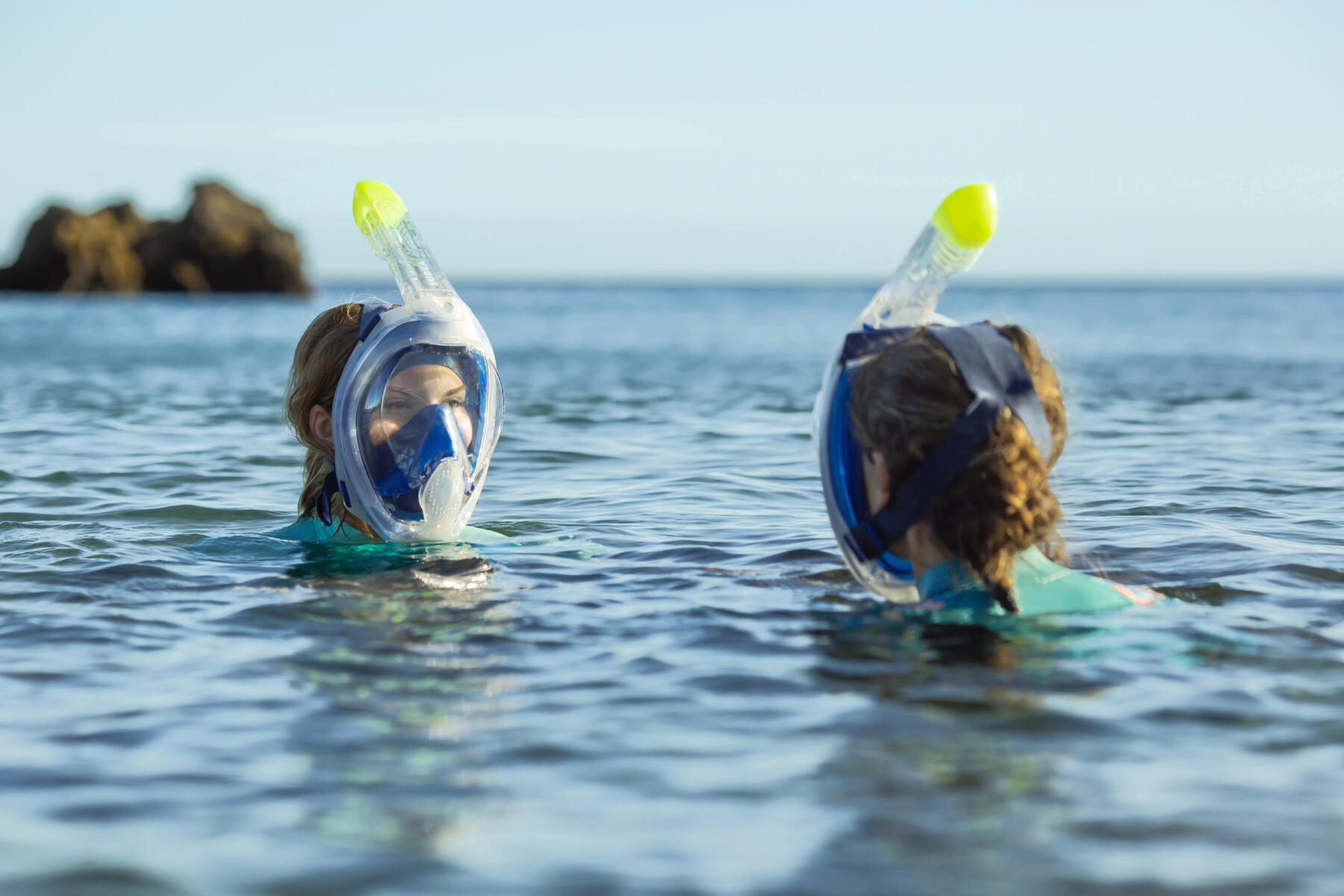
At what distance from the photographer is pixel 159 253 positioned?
9488 centimetres

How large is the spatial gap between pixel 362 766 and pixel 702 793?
829mm

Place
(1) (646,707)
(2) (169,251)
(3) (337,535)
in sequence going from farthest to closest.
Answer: (2) (169,251) < (3) (337,535) < (1) (646,707)

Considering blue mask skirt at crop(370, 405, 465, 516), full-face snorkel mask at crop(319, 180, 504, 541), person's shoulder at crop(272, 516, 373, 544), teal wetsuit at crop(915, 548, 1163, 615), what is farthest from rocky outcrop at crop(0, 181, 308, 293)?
teal wetsuit at crop(915, 548, 1163, 615)

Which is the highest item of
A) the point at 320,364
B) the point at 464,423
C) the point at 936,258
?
the point at 936,258

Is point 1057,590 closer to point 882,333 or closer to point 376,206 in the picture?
point 882,333

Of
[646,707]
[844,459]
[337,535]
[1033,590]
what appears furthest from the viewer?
[337,535]

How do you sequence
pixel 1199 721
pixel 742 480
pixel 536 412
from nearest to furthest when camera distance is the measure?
pixel 1199 721, pixel 742 480, pixel 536 412

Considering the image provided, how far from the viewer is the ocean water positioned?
265 cm

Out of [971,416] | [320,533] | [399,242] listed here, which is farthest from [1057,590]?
[320,533]

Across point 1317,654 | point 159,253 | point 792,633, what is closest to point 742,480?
point 792,633

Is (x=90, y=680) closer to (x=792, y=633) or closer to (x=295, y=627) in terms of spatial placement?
(x=295, y=627)

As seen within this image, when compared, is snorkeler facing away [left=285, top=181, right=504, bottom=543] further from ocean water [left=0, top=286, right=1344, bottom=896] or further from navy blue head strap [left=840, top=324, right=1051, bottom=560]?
navy blue head strap [left=840, top=324, right=1051, bottom=560]

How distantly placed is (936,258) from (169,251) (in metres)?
99.1

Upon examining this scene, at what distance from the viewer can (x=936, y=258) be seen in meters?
4.14
